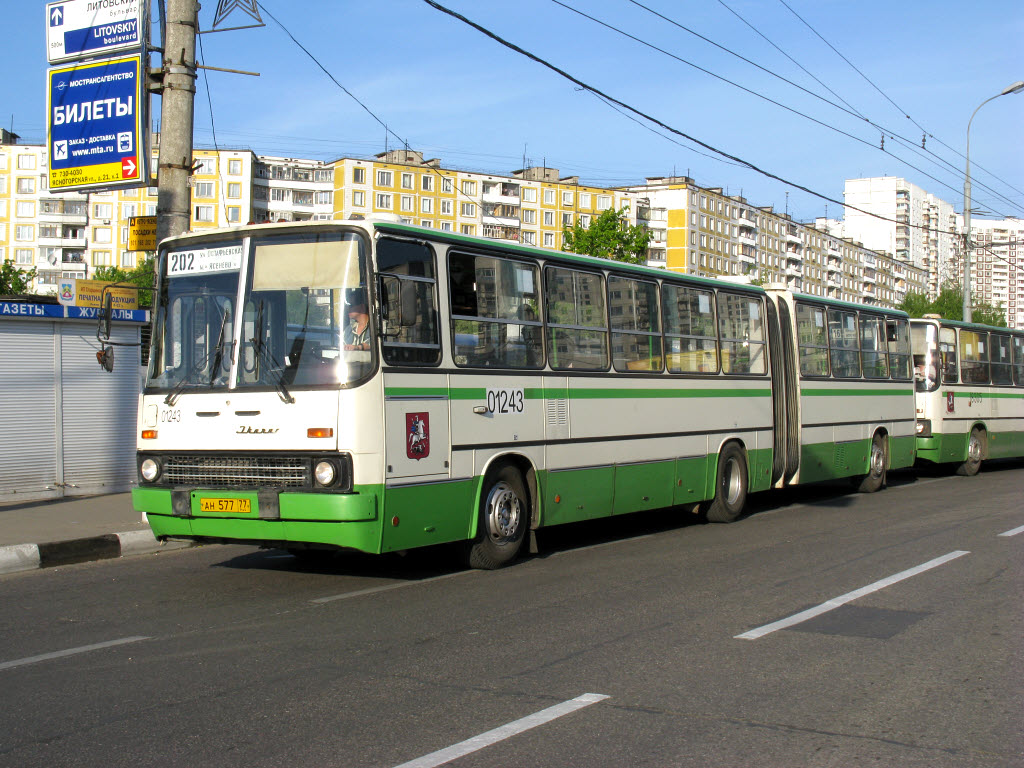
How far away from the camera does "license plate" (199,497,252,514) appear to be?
27.7 ft

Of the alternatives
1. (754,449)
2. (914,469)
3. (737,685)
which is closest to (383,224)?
(737,685)

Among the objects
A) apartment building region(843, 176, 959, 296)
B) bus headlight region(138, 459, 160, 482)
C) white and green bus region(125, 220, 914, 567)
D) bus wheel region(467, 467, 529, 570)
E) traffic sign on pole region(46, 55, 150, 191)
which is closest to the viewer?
white and green bus region(125, 220, 914, 567)

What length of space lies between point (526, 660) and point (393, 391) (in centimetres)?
289

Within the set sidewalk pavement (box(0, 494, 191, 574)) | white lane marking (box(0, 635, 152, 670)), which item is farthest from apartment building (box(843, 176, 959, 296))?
white lane marking (box(0, 635, 152, 670))

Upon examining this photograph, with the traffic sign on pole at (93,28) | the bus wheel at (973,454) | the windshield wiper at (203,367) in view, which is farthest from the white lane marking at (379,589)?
the bus wheel at (973,454)

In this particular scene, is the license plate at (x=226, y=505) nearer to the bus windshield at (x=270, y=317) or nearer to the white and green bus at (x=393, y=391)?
the white and green bus at (x=393, y=391)

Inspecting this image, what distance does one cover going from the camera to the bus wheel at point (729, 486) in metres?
13.7

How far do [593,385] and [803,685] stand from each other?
5.73 metres

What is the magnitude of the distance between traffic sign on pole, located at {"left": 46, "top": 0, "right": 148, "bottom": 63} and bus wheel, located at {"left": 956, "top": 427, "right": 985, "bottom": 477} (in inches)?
683

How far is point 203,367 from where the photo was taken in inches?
350

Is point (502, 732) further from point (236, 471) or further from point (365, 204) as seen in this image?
point (365, 204)

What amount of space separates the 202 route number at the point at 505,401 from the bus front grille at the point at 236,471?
200cm

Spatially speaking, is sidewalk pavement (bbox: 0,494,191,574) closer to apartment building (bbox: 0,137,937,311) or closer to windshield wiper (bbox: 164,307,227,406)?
windshield wiper (bbox: 164,307,227,406)

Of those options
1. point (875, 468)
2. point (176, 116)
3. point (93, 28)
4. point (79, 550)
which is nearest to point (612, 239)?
point (875, 468)
